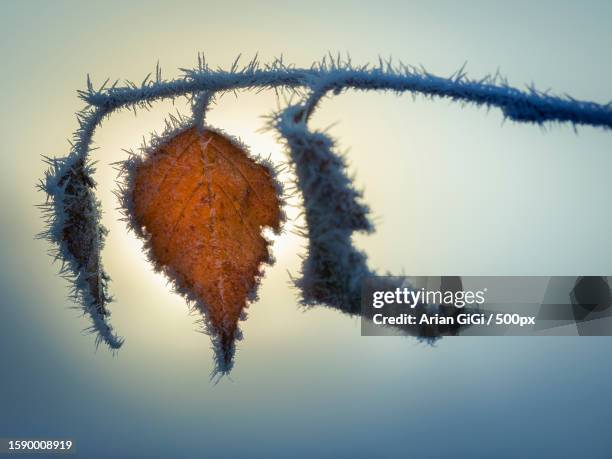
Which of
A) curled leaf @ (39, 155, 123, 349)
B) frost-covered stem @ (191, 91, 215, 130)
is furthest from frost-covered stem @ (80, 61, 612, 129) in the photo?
curled leaf @ (39, 155, 123, 349)

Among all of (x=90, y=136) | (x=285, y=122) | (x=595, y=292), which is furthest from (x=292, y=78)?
(x=595, y=292)

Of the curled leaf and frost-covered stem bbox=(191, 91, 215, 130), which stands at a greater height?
frost-covered stem bbox=(191, 91, 215, 130)

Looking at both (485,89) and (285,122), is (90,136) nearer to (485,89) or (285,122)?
(285,122)

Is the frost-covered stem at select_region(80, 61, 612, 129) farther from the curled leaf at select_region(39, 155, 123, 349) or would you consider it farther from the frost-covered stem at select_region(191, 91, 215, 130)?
the curled leaf at select_region(39, 155, 123, 349)

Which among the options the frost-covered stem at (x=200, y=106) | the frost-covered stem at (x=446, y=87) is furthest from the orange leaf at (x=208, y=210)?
the frost-covered stem at (x=446, y=87)

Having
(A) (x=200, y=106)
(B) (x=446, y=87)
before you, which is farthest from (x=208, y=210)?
(B) (x=446, y=87)

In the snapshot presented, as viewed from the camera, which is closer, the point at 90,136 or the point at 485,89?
the point at 485,89

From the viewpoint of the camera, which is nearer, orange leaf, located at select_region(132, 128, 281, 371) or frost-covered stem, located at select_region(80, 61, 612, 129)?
frost-covered stem, located at select_region(80, 61, 612, 129)

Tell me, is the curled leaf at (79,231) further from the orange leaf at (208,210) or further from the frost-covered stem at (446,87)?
the frost-covered stem at (446,87)
